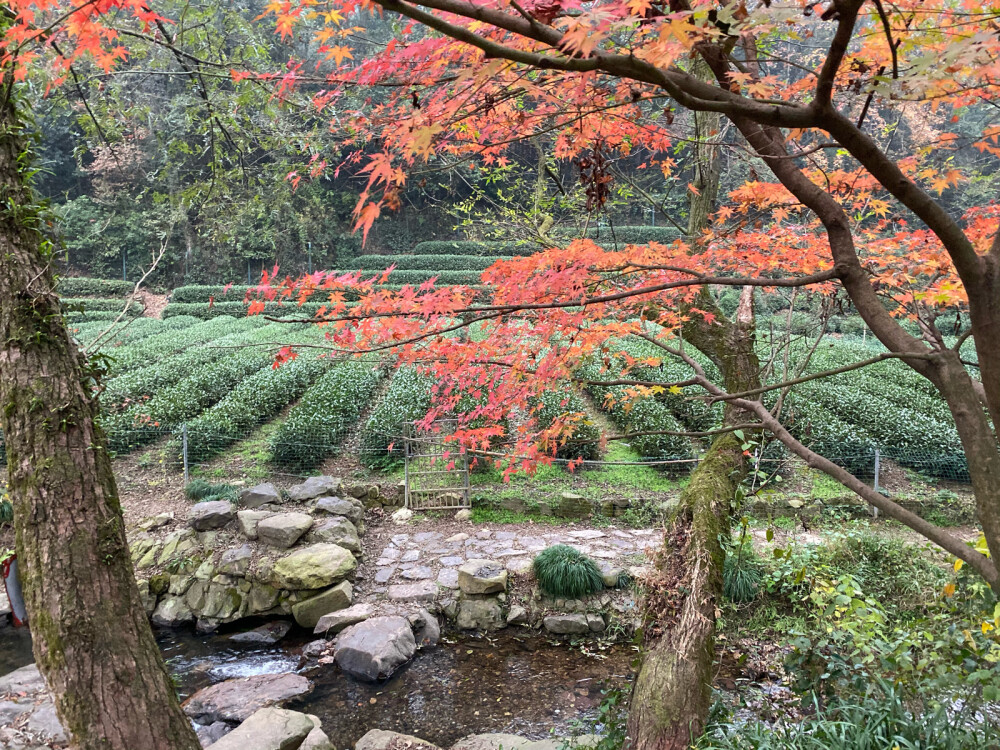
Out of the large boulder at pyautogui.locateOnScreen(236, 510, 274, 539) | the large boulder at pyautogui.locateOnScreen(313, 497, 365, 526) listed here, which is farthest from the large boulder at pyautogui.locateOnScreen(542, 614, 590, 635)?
the large boulder at pyautogui.locateOnScreen(236, 510, 274, 539)

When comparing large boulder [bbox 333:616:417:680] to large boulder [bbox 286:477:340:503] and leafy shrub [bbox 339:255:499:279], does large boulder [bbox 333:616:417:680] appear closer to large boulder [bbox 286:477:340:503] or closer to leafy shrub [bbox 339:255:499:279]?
large boulder [bbox 286:477:340:503]

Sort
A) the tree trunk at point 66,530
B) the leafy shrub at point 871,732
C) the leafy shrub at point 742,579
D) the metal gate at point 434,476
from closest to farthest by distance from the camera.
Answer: the tree trunk at point 66,530 → the leafy shrub at point 871,732 → the leafy shrub at point 742,579 → the metal gate at point 434,476

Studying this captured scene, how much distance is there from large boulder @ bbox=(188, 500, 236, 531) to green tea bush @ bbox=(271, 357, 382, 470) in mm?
1590

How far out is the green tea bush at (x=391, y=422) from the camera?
8039mm

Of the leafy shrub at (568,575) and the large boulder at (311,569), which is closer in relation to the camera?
the leafy shrub at (568,575)

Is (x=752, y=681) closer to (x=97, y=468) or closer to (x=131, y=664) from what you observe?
(x=131, y=664)

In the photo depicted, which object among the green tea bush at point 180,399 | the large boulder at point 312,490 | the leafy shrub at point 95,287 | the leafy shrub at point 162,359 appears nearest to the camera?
the large boulder at point 312,490

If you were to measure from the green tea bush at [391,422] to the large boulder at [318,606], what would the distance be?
217 cm

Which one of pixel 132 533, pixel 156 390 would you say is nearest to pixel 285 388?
pixel 156 390

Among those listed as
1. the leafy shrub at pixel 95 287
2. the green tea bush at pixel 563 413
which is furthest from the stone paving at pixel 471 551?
the leafy shrub at pixel 95 287

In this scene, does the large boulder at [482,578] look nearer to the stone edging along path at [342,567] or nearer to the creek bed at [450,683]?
the stone edging along path at [342,567]

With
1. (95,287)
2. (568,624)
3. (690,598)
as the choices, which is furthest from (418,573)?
(95,287)

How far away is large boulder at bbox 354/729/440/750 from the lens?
3.66 m

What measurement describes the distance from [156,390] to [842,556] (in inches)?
426
